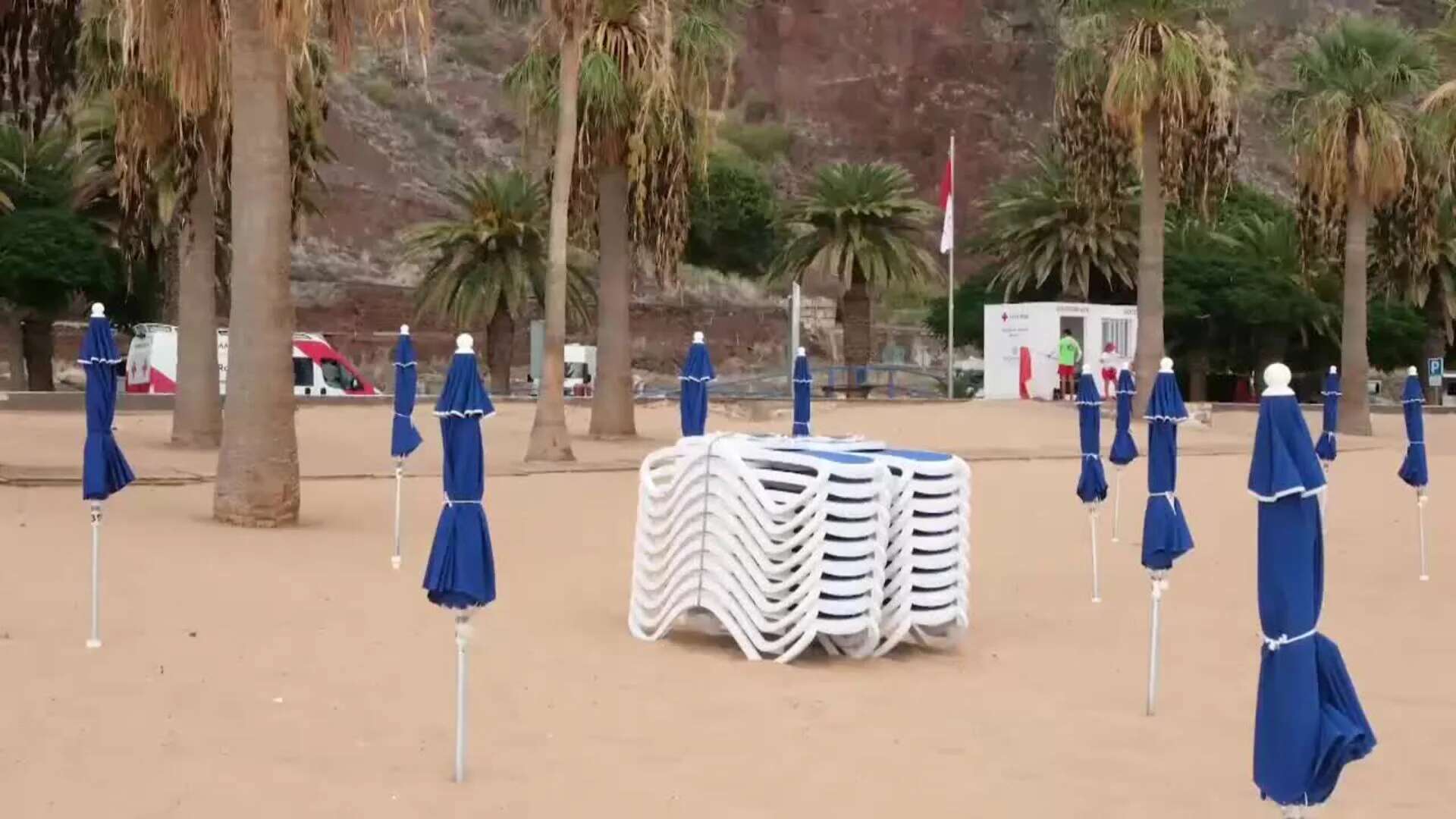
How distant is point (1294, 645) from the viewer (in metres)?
5.51

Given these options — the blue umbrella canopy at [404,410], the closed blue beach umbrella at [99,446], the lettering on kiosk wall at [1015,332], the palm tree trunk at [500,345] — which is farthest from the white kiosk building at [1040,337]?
the closed blue beach umbrella at [99,446]

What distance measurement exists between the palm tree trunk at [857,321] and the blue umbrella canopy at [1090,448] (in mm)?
33483

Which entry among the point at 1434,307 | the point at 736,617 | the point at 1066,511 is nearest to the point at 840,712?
the point at 736,617

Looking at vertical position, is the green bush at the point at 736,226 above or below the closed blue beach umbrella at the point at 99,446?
above

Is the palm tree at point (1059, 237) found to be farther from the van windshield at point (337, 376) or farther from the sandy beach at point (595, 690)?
the sandy beach at point (595, 690)

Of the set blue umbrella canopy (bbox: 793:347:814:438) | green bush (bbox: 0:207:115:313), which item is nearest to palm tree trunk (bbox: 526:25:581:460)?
blue umbrella canopy (bbox: 793:347:814:438)

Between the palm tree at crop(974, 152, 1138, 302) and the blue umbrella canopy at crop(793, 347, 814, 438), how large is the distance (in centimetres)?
3464

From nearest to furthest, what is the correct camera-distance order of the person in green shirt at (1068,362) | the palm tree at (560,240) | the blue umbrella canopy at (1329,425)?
the blue umbrella canopy at (1329,425) → the palm tree at (560,240) → the person in green shirt at (1068,362)

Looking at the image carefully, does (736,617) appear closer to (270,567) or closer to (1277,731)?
(270,567)

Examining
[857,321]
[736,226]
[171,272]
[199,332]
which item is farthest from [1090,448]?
[736,226]

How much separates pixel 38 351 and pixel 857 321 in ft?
74.2

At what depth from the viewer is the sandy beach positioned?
7.53m

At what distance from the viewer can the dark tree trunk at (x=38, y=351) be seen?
4744 cm

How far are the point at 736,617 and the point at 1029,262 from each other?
45.4 m
